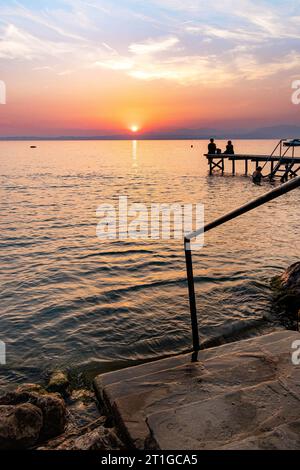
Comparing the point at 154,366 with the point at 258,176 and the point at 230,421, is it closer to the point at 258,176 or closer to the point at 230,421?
the point at 230,421

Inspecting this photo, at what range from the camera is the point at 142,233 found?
15.2m

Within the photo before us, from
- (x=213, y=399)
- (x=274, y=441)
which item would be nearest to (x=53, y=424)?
(x=213, y=399)

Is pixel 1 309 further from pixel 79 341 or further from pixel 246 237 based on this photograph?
pixel 246 237

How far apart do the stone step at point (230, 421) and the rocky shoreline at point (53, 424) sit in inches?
20.5

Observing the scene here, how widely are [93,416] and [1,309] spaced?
4503mm

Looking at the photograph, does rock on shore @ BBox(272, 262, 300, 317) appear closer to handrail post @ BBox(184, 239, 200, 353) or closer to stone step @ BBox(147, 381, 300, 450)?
handrail post @ BBox(184, 239, 200, 353)

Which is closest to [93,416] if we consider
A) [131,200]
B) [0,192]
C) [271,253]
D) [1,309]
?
[1,309]

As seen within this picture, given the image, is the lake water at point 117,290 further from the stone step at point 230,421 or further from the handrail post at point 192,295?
the stone step at point 230,421

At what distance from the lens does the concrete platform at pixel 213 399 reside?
2.62 metres

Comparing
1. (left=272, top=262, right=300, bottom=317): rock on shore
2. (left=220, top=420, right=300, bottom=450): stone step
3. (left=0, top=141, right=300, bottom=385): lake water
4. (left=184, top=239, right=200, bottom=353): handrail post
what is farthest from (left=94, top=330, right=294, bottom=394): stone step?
(left=272, top=262, right=300, bottom=317): rock on shore

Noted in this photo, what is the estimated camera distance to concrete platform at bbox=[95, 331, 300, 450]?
2.62 meters

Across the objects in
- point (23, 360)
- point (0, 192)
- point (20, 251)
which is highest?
point (0, 192)

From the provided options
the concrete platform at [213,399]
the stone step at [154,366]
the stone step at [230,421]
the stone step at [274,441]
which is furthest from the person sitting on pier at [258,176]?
the stone step at [274,441]

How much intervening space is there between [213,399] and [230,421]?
320mm
